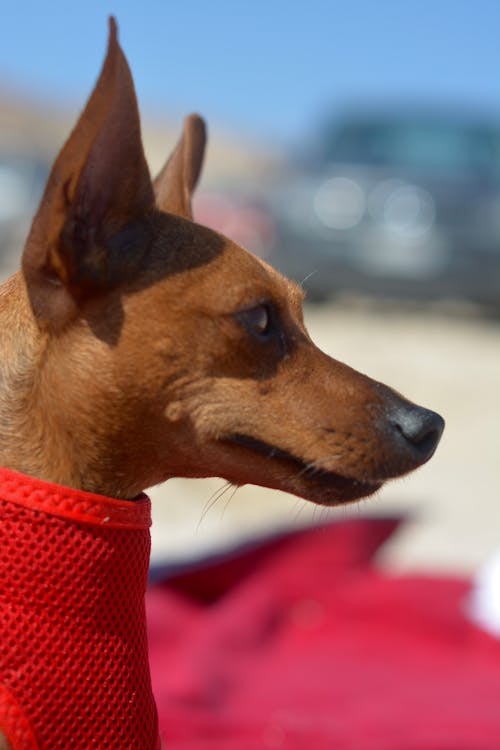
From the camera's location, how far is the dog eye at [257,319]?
8.50ft

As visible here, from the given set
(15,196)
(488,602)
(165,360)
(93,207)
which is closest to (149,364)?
(165,360)

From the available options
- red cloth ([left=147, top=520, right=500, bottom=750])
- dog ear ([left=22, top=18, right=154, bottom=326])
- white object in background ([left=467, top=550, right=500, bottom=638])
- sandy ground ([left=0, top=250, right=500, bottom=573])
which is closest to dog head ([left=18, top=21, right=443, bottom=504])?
dog ear ([left=22, top=18, right=154, bottom=326])

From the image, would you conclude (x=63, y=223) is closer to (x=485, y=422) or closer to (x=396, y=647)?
(x=396, y=647)

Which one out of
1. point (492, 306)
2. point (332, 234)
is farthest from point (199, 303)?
point (492, 306)

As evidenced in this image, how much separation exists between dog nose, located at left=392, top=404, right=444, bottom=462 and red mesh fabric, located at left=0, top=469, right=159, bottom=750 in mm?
612

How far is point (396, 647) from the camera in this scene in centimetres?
509

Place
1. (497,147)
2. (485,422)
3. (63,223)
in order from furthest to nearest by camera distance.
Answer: (497,147) → (485,422) → (63,223)

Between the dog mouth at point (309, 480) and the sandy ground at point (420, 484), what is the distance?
3.62ft

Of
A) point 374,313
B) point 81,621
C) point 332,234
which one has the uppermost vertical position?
point 81,621

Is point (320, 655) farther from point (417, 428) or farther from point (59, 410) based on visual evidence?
point (59, 410)

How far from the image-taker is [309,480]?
263 cm

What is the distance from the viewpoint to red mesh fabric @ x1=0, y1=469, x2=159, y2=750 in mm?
2438

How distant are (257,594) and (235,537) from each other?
14.6 inches

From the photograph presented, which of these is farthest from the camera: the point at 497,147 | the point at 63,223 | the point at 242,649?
the point at 497,147
